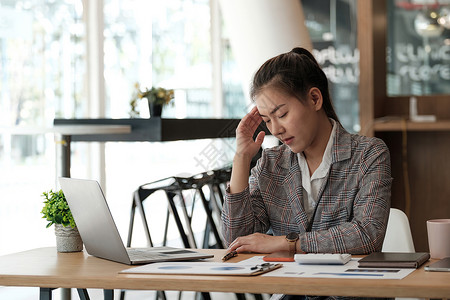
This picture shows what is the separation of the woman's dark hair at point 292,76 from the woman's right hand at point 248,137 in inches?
2.7

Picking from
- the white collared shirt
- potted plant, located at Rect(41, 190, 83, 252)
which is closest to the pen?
the white collared shirt

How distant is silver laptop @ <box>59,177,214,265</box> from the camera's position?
174 cm

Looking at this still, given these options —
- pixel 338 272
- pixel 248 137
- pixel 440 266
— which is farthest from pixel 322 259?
pixel 248 137

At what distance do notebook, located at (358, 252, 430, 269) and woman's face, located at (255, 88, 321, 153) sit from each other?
486 millimetres

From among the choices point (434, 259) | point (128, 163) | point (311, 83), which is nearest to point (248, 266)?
point (434, 259)

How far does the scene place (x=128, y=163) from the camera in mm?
6492

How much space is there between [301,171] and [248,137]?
20cm

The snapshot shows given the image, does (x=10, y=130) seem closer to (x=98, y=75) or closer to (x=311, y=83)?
(x=311, y=83)

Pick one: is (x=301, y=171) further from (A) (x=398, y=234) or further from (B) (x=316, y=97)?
(A) (x=398, y=234)

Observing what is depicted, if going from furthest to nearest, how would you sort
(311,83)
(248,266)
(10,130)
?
1. (10,130)
2. (311,83)
3. (248,266)

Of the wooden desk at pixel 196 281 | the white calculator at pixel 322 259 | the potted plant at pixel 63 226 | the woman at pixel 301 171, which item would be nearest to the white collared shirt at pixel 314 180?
the woman at pixel 301 171

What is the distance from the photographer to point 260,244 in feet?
6.12

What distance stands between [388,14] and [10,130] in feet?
11.2

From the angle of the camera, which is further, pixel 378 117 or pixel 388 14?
pixel 388 14
